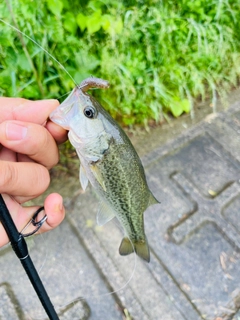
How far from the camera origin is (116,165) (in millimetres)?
1360

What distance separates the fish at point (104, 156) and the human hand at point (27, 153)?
0.31ft

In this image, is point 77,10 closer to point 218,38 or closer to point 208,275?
point 218,38

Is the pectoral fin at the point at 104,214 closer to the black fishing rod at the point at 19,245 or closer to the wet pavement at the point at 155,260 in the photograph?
the black fishing rod at the point at 19,245

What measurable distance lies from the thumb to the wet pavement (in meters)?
0.88

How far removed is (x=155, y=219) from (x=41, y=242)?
2.46 ft

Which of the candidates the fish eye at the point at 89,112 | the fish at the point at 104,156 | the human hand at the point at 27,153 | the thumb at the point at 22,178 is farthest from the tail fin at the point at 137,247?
the fish eye at the point at 89,112

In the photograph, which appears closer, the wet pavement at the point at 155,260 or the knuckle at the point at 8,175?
the knuckle at the point at 8,175

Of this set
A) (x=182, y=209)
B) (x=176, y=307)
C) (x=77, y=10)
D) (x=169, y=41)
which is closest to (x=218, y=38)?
(x=169, y=41)

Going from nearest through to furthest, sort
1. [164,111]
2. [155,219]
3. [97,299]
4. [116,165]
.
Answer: [116,165] → [97,299] → [155,219] → [164,111]

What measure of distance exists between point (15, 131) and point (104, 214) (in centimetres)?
50

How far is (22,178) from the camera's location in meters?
1.22

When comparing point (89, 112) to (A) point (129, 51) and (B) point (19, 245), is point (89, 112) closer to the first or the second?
(B) point (19, 245)

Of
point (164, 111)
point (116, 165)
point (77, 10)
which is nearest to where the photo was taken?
point (116, 165)

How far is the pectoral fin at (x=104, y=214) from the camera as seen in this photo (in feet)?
4.65
